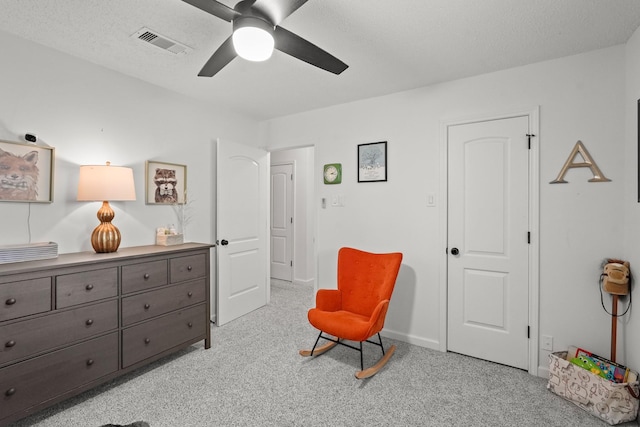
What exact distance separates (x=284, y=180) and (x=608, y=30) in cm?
414

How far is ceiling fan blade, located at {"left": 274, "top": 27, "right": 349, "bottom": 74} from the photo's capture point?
1593 millimetres

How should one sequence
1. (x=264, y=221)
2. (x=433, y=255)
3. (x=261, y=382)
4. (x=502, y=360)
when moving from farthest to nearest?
(x=264, y=221) → (x=433, y=255) → (x=502, y=360) → (x=261, y=382)

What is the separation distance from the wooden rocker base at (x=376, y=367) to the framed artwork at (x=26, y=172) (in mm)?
2617

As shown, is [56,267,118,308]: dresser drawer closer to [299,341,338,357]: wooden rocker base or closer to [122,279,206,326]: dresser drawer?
[122,279,206,326]: dresser drawer

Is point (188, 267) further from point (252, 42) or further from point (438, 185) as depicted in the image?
point (438, 185)

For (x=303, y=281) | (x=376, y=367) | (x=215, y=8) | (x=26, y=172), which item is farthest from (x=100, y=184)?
(x=303, y=281)

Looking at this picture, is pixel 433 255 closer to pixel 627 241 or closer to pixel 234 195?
pixel 627 241

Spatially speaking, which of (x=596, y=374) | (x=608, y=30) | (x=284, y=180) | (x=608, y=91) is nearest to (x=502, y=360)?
(x=596, y=374)

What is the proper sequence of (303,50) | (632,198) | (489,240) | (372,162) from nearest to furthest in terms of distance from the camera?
(303,50) → (632,198) → (489,240) → (372,162)

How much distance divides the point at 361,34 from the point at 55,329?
2690 mm

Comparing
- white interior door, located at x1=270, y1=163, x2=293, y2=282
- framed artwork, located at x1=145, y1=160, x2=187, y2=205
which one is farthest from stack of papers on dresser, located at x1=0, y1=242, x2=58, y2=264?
white interior door, located at x1=270, y1=163, x2=293, y2=282

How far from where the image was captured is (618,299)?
213cm

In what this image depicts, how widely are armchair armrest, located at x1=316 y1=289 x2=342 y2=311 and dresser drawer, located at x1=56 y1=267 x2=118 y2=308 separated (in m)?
1.57

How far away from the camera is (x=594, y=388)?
6.34ft
